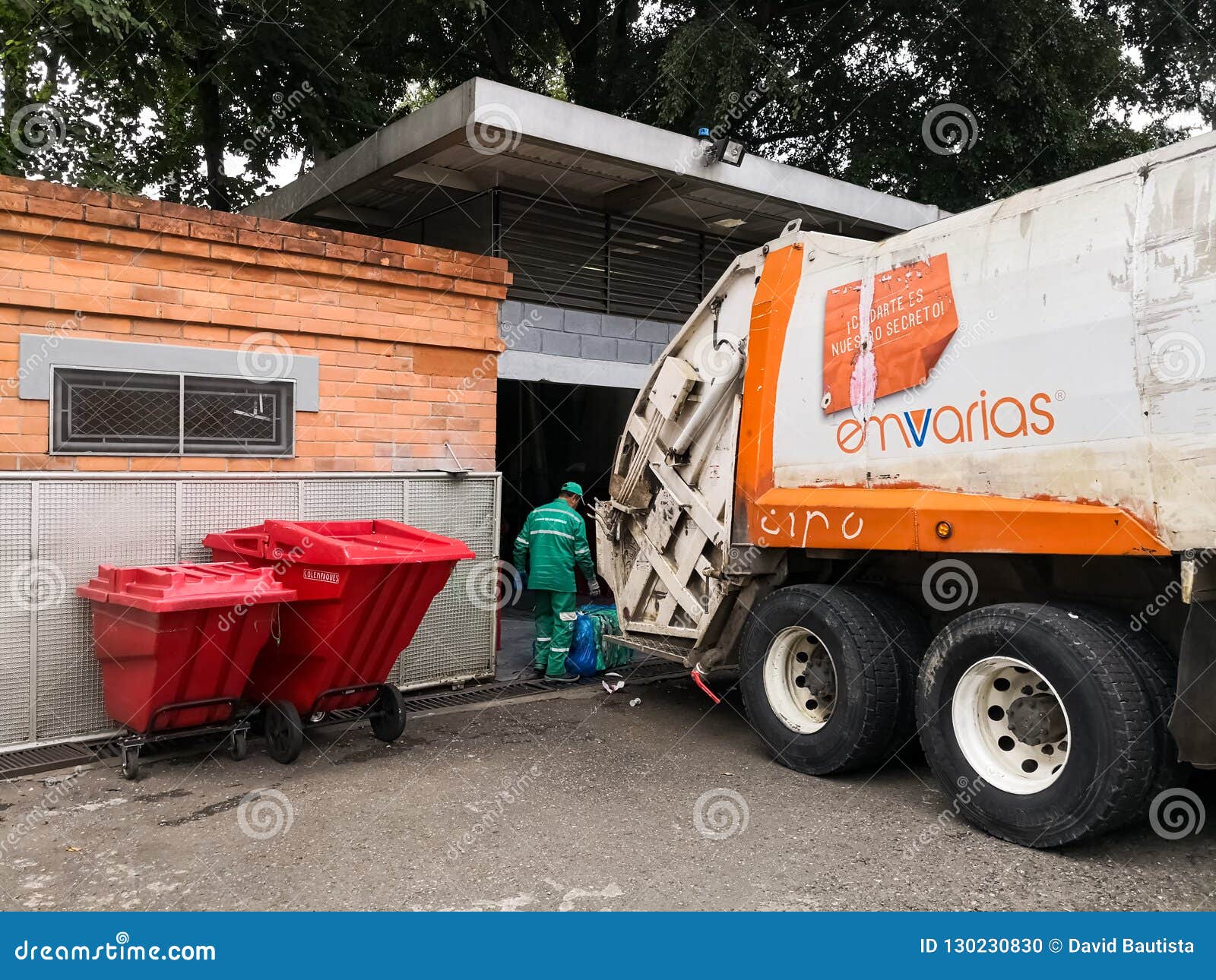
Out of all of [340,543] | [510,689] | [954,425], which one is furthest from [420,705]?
[954,425]

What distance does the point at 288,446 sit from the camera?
22.6ft

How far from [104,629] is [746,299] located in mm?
4272

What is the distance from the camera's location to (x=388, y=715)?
6.14 metres

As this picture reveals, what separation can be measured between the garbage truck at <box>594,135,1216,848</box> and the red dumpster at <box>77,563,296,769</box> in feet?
9.08

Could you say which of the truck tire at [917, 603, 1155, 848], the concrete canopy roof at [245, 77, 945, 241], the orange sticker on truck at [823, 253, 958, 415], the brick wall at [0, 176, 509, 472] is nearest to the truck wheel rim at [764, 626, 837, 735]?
the truck tire at [917, 603, 1155, 848]

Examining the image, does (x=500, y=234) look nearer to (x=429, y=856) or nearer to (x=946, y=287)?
(x=946, y=287)

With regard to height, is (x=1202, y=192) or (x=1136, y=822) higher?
(x=1202, y=192)

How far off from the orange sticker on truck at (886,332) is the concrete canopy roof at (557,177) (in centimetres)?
301

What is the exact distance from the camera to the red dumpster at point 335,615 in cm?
551

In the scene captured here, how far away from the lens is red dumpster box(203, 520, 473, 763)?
5.51 m

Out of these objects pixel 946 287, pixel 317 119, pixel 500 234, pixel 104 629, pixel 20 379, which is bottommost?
pixel 104 629

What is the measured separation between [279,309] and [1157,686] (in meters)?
5.52

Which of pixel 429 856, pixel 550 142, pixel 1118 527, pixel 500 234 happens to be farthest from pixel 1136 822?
pixel 500 234

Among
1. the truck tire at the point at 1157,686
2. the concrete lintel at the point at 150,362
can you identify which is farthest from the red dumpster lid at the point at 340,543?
the truck tire at the point at 1157,686
